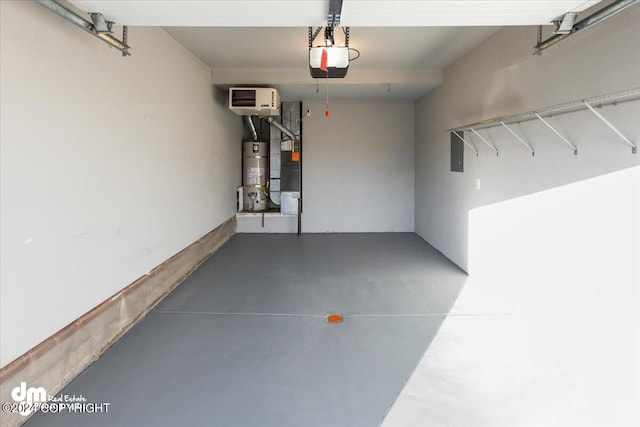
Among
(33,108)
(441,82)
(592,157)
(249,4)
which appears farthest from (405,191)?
(33,108)

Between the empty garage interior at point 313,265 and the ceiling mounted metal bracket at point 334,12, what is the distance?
1 cm

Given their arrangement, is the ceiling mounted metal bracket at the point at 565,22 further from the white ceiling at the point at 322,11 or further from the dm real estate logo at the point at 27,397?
the dm real estate logo at the point at 27,397

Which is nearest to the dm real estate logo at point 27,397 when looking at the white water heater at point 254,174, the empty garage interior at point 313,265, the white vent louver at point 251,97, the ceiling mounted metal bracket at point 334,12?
the empty garage interior at point 313,265

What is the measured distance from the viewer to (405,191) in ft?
20.3

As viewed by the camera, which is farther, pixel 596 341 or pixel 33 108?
pixel 596 341

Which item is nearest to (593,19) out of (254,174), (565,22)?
(565,22)

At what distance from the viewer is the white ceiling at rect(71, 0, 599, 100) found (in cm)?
180

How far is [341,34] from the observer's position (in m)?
3.29

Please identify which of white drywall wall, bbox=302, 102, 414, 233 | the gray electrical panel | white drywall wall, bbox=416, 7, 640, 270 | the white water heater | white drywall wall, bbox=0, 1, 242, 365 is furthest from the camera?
the white water heater

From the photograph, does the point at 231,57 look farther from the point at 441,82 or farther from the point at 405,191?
the point at 405,191

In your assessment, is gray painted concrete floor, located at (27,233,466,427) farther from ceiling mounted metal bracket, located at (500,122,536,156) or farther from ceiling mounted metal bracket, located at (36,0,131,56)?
ceiling mounted metal bracket, located at (36,0,131,56)

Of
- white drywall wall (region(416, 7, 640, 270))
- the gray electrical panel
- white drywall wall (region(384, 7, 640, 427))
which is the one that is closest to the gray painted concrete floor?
white drywall wall (region(384, 7, 640, 427))

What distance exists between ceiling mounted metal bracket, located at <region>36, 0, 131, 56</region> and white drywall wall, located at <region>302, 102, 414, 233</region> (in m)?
4.13

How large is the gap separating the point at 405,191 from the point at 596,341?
14.2 feet
